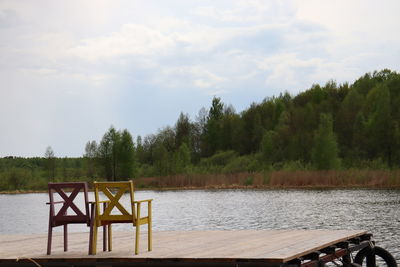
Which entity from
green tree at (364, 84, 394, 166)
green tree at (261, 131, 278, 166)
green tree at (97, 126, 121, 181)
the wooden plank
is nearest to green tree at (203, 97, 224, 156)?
green tree at (261, 131, 278, 166)

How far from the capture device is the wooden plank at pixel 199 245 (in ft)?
29.6

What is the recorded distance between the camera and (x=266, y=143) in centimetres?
8125

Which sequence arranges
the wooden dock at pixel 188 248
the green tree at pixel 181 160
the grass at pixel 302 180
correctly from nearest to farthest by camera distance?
the wooden dock at pixel 188 248, the grass at pixel 302 180, the green tree at pixel 181 160

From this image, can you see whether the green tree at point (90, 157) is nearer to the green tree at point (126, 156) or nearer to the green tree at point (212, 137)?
the green tree at point (126, 156)

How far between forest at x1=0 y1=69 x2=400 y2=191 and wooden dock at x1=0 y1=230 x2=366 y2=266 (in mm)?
47011

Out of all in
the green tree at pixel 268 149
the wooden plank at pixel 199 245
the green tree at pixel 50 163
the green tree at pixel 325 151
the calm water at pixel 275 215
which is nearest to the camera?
the wooden plank at pixel 199 245

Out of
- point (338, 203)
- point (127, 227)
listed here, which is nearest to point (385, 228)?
point (127, 227)

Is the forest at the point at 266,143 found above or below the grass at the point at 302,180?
above

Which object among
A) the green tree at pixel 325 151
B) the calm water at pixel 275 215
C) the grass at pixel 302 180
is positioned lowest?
the calm water at pixel 275 215

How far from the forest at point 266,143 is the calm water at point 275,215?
16650 mm

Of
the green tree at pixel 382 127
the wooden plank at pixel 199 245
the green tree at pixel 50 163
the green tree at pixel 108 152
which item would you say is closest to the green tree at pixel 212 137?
the green tree at pixel 108 152

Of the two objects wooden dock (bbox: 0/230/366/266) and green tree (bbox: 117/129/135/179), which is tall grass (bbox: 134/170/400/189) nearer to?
green tree (bbox: 117/129/135/179)

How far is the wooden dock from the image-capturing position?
8.77 meters

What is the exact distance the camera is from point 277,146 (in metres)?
84.6
